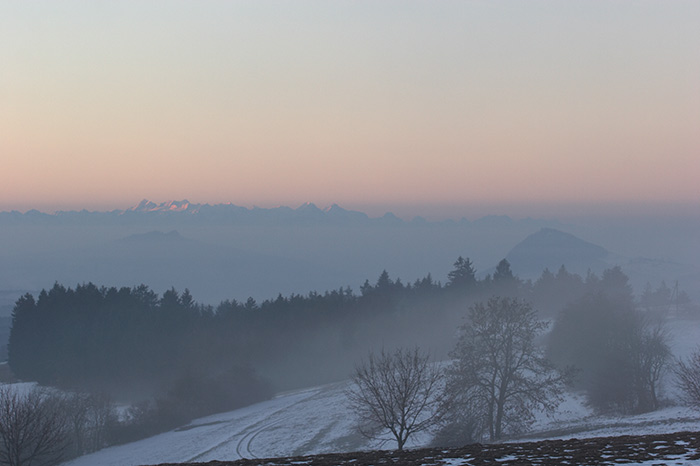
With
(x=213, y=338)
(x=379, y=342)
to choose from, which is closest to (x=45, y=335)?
(x=213, y=338)

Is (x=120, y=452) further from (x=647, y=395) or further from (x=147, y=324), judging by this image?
(x=647, y=395)

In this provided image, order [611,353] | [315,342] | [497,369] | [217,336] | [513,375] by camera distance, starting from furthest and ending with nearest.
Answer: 1. [315,342]
2. [217,336]
3. [611,353]
4. [497,369]
5. [513,375]

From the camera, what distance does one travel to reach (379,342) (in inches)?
3821

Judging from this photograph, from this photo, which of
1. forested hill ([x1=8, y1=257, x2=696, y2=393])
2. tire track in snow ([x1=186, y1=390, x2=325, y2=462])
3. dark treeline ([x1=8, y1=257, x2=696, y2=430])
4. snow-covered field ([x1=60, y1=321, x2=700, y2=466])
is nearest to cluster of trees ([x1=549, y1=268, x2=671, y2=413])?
snow-covered field ([x1=60, y1=321, x2=700, y2=466])

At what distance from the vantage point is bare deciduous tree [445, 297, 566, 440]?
38188mm

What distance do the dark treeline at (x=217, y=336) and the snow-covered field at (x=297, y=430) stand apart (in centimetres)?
1179

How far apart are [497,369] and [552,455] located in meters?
19.6

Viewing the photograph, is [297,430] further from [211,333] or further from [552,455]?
[211,333]

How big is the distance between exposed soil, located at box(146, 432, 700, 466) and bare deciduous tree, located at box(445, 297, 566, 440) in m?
14.1

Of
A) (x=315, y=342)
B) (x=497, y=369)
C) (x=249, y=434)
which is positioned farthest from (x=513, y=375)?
(x=315, y=342)

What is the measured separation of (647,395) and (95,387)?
66354mm

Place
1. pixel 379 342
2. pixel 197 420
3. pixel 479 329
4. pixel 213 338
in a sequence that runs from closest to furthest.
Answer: pixel 479 329 → pixel 197 420 → pixel 213 338 → pixel 379 342

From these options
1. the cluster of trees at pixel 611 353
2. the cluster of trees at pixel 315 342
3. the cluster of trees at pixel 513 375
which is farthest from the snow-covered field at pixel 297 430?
the cluster of trees at pixel 315 342

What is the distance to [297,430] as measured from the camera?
52.8 meters
